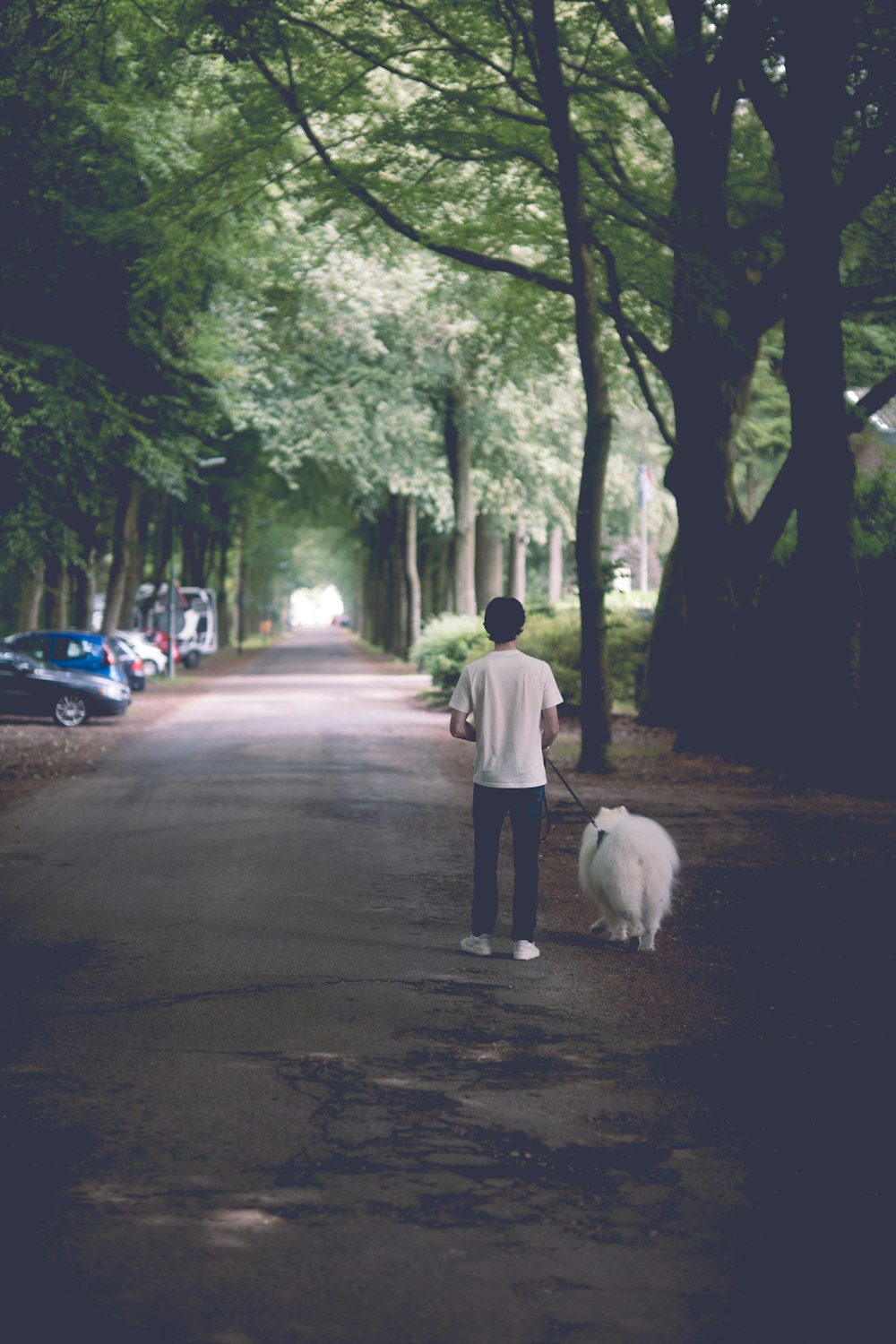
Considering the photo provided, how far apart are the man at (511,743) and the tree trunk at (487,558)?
34066 mm

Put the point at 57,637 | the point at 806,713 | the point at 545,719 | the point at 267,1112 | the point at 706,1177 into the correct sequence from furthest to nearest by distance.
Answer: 1. the point at 57,637
2. the point at 806,713
3. the point at 545,719
4. the point at 267,1112
5. the point at 706,1177

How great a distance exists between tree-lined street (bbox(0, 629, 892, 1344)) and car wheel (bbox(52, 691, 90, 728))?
17.3m

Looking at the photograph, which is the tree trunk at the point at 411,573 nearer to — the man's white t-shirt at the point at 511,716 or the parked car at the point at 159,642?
the parked car at the point at 159,642

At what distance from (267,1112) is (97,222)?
683 inches

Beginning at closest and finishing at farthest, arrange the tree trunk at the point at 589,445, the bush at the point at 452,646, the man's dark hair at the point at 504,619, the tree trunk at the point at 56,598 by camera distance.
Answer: the man's dark hair at the point at 504,619
the tree trunk at the point at 589,445
the bush at the point at 452,646
the tree trunk at the point at 56,598

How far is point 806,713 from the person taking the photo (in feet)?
57.5

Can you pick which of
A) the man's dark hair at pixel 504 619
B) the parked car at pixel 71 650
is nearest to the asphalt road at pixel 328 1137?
the man's dark hair at pixel 504 619

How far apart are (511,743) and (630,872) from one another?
3.05ft

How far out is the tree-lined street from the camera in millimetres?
3994

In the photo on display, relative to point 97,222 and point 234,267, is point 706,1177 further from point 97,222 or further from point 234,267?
point 234,267

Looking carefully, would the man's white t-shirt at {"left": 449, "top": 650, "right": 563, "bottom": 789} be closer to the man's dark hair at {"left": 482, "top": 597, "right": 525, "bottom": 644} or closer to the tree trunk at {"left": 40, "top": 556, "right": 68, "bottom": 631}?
the man's dark hair at {"left": 482, "top": 597, "right": 525, "bottom": 644}

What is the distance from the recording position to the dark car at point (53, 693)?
28.4 m

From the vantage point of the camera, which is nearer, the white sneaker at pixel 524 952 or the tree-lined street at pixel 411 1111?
the tree-lined street at pixel 411 1111

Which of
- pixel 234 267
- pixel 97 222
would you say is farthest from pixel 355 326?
pixel 97 222
